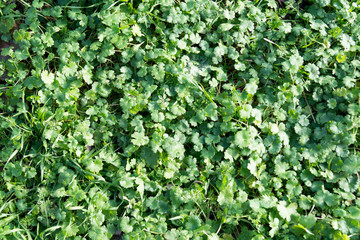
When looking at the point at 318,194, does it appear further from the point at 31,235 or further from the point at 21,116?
the point at 21,116

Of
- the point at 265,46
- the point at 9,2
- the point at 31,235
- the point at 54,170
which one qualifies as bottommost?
the point at 31,235

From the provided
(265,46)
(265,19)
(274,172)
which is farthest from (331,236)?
(265,19)

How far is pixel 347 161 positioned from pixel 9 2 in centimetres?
276

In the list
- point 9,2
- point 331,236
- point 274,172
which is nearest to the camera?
point 331,236

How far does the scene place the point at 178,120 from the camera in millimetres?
2584

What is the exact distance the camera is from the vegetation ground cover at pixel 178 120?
2.37 meters

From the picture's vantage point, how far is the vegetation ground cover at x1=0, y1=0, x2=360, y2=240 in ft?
7.78

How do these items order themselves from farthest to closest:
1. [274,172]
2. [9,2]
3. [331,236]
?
1. [9,2]
2. [274,172]
3. [331,236]

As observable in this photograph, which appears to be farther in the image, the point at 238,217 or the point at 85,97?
the point at 85,97

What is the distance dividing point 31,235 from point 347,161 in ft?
7.34

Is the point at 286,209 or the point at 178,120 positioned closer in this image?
the point at 286,209

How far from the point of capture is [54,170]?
2434 millimetres

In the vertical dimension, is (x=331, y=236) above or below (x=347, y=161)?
below

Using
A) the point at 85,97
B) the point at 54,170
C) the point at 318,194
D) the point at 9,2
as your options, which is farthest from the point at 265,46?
the point at 9,2
